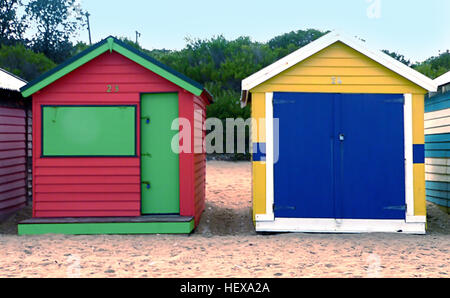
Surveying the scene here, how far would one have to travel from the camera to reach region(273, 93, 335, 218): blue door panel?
7.44 m

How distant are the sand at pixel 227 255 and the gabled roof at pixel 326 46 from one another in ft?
8.50

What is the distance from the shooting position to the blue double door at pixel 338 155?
24.3 ft

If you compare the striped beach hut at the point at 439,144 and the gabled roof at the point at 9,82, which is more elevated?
the gabled roof at the point at 9,82

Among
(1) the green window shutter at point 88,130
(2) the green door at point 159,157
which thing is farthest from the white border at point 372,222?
(1) the green window shutter at point 88,130

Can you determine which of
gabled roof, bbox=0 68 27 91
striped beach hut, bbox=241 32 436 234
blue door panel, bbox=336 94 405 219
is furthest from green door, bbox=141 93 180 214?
gabled roof, bbox=0 68 27 91

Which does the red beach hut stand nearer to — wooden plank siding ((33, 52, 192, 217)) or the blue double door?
wooden plank siding ((33, 52, 192, 217))

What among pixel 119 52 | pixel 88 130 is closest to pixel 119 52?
pixel 119 52

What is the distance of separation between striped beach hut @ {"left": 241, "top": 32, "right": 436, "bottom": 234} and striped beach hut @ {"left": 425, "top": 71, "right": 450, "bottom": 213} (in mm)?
2125

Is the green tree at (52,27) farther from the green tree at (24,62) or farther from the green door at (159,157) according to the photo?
the green door at (159,157)

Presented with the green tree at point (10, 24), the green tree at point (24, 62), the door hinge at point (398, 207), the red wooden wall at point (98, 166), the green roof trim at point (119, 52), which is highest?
the green tree at point (10, 24)

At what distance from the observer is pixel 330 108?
746cm

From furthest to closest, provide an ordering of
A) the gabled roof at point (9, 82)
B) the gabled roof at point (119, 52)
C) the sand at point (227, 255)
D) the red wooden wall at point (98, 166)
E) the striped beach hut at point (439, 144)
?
the striped beach hut at point (439, 144) < the gabled roof at point (9, 82) < the red wooden wall at point (98, 166) < the gabled roof at point (119, 52) < the sand at point (227, 255)
